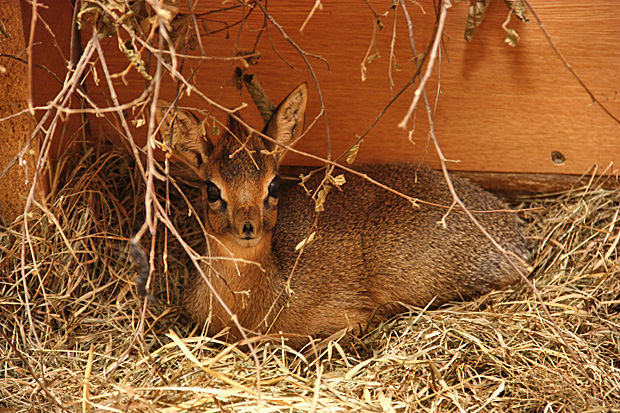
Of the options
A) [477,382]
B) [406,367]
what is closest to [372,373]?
[406,367]

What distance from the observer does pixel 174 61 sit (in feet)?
6.57

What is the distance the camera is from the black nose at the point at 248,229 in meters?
3.01

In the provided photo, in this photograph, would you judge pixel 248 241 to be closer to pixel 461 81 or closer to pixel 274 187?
pixel 274 187

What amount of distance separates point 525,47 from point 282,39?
1506mm

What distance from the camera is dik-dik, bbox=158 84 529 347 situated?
10.8 ft

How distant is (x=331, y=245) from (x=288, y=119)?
0.91m

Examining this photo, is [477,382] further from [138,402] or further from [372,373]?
[138,402]

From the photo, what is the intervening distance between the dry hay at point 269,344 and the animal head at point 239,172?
0.59 meters

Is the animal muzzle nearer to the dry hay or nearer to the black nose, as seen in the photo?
the black nose

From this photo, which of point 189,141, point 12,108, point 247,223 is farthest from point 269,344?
point 12,108

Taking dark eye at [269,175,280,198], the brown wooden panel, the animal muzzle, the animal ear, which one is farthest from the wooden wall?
the animal muzzle

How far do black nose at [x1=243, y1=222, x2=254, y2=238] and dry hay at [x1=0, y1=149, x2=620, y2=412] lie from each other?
0.57 meters

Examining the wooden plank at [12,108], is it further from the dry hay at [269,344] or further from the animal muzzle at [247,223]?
the animal muzzle at [247,223]

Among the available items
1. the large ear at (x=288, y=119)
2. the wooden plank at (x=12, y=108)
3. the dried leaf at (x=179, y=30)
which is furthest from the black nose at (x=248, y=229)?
the wooden plank at (x=12, y=108)
